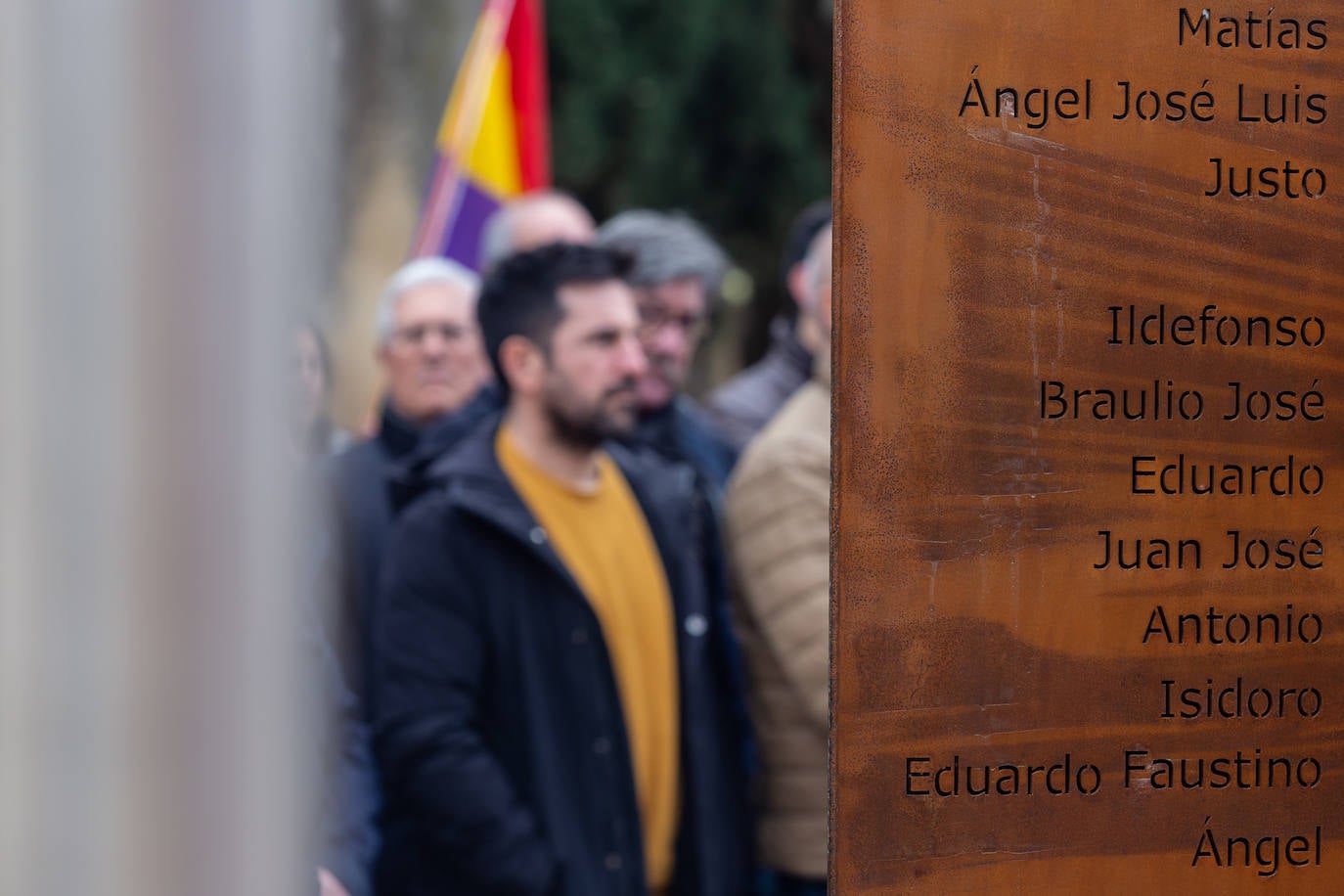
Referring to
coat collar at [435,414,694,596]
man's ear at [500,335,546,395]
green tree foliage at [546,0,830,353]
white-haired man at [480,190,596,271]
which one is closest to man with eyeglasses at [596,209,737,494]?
white-haired man at [480,190,596,271]

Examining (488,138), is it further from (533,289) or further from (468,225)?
(533,289)

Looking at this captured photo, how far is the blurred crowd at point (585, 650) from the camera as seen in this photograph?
2820 millimetres

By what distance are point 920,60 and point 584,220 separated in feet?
10.7

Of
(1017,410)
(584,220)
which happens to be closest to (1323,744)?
(1017,410)

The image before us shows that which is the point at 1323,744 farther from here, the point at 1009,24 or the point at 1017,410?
the point at 1009,24

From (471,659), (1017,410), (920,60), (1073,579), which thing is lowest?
(471,659)

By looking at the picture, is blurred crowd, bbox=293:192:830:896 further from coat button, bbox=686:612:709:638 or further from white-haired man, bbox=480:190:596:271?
white-haired man, bbox=480:190:596:271

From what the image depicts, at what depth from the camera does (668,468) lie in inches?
128

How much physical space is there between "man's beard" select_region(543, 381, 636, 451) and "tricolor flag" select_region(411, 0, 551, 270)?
2356 millimetres

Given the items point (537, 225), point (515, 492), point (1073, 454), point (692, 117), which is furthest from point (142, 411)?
point (692, 117)

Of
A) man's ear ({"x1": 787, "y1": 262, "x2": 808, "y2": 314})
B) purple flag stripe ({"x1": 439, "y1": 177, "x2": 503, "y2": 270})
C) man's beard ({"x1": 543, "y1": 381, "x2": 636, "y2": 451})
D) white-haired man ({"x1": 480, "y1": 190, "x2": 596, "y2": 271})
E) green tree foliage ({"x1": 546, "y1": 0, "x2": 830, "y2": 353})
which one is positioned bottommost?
man's beard ({"x1": 543, "y1": 381, "x2": 636, "y2": 451})

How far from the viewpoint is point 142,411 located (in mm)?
625

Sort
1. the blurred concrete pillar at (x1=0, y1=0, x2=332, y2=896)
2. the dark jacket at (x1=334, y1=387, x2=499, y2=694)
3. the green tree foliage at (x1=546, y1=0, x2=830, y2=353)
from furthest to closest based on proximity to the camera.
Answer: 1. the green tree foliage at (x1=546, y1=0, x2=830, y2=353)
2. the dark jacket at (x1=334, y1=387, x2=499, y2=694)
3. the blurred concrete pillar at (x1=0, y1=0, x2=332, y2=896)

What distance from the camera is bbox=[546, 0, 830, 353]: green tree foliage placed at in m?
10.4
